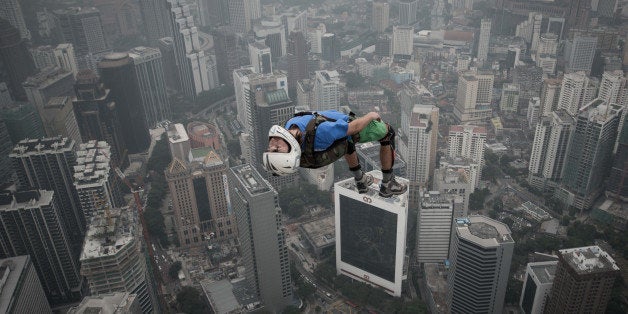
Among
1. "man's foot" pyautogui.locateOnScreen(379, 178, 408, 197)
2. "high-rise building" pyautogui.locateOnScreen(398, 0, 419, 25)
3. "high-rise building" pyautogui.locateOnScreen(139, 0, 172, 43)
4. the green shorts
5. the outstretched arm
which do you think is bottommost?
"high-rise building" pyautogui.locateOnScreen(398, 0, 419, 25)

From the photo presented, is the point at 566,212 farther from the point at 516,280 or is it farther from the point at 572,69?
the point at 572,69

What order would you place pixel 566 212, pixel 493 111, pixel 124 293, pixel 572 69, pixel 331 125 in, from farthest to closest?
pixel 572 69
pixel 493 111
pixel 566 212
pixel 124 293
pixel 331 125

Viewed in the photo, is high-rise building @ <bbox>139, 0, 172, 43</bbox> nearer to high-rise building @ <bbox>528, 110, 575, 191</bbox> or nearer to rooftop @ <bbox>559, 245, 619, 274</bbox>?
high-rise building @ <bbox>528, 110, 575, 191</bbox>

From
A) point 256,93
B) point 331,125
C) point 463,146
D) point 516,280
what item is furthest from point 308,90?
point 331,125

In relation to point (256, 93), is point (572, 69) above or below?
below

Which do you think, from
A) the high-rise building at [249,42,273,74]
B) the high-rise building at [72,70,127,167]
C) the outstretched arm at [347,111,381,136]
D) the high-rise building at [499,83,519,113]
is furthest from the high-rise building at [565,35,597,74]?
Answer: the outstretched arm at [347,111,381,136]

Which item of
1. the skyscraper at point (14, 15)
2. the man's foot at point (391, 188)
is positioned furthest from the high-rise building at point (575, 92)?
the skyscraper at point (14, 15)

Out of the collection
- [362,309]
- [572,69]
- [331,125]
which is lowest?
[362,309]

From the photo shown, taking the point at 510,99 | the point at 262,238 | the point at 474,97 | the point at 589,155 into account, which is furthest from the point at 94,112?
the point at 510,99
